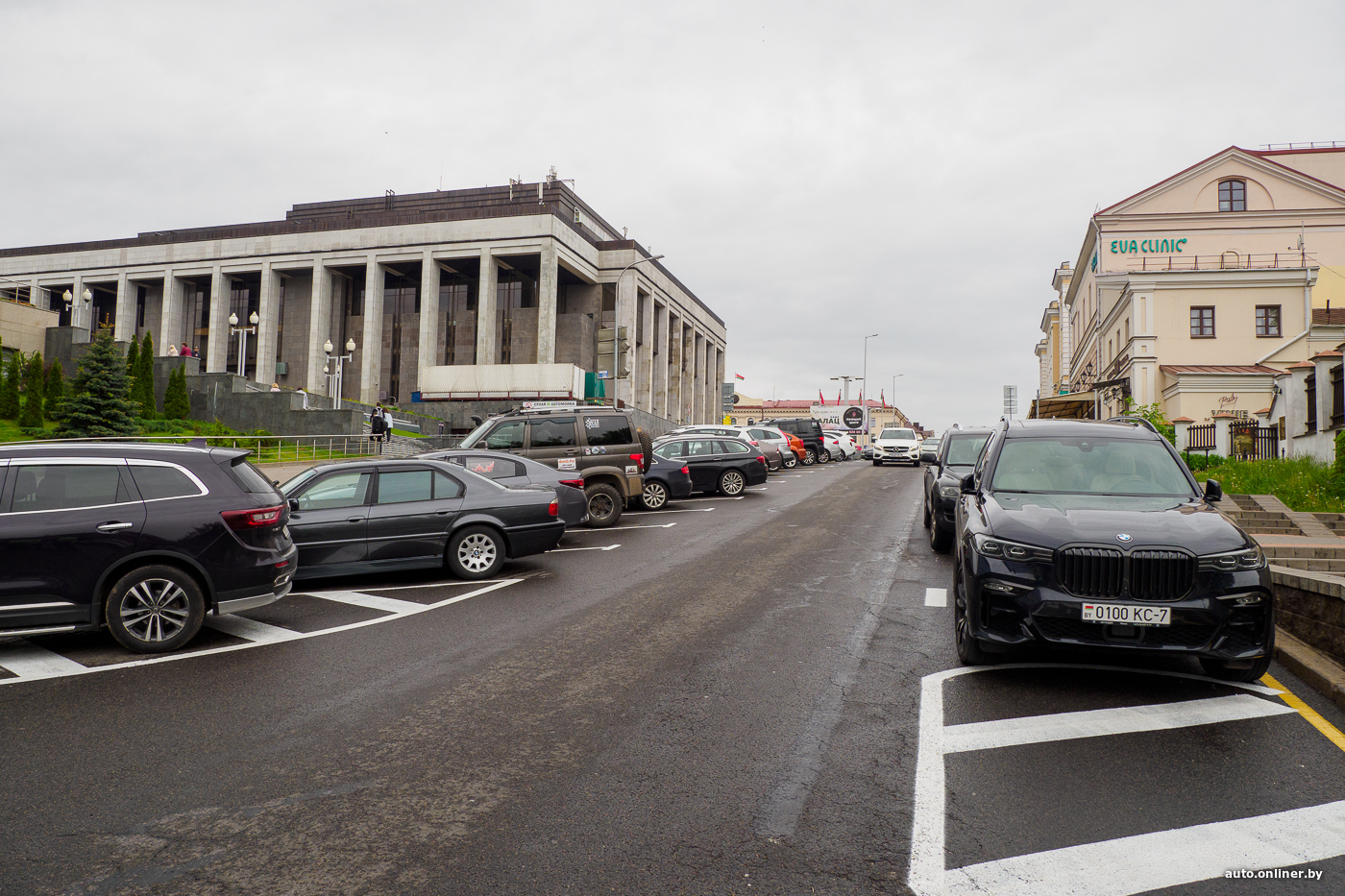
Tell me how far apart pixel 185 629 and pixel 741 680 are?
14.3 feet

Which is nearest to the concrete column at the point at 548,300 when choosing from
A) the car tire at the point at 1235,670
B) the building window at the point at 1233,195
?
the building window at the point at 1233,195

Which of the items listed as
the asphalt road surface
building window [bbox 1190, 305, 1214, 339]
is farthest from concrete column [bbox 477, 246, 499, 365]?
the asphalt road surface

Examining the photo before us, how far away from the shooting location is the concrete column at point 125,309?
6241 cm

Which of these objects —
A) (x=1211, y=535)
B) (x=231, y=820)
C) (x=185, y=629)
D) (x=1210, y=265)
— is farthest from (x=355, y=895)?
(x=1210, y=265)

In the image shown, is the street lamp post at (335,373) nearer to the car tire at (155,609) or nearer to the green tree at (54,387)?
the green tree at (54,387)

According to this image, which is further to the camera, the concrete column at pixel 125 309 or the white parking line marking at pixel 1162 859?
the concrete column at pixel 125 309

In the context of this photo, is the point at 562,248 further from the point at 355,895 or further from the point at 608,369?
the point at 355,895

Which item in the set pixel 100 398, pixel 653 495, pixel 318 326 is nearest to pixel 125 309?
pixel 318 326

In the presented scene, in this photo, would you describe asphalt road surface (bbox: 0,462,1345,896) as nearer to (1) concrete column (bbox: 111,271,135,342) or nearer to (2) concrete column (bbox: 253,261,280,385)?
(2) concrete column (bbox: 253,261,280,385)

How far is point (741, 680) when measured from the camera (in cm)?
567

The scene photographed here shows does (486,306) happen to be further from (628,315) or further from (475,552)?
(475,552)

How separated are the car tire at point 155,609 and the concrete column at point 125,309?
66501 mm

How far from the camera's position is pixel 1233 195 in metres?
48.0

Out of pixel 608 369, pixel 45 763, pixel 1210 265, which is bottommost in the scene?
pixel 45 763
